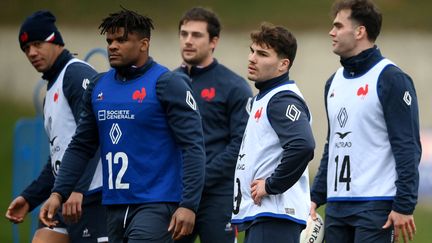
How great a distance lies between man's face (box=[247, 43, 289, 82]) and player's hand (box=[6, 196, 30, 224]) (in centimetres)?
203

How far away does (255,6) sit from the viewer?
12992 mm

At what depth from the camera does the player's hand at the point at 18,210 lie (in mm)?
7734

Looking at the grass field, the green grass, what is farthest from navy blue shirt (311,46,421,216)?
the green grass

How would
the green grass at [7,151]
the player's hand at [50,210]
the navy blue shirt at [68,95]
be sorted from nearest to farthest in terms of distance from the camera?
the player's hand at [50,210]
the navy blue shirt at [68,95]
the green grass at [7,151]

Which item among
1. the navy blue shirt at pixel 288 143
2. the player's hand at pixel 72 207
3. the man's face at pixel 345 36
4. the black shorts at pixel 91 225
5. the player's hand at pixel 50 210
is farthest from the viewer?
the black shorts at pixel 91 225

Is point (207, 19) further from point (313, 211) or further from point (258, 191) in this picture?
point (258, 191)

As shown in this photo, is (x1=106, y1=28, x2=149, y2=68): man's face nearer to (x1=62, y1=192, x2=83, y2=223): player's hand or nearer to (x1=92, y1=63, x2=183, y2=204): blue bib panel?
Result: (x1=92, y1=63, x2=183, y2=204): blue bib panel

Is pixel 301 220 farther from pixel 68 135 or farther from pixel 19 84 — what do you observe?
pixel 19 84

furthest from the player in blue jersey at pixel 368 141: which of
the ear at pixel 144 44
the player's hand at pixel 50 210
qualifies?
the player's hand at pixel 50 210

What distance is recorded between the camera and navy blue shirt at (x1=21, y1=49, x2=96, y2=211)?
24.4 feet

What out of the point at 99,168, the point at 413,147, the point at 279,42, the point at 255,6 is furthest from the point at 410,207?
the point at 255,6

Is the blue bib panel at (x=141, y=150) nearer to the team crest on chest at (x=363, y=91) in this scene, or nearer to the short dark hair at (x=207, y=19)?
the team crest on chest at (x=363, y=91)

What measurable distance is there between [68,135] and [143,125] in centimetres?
123

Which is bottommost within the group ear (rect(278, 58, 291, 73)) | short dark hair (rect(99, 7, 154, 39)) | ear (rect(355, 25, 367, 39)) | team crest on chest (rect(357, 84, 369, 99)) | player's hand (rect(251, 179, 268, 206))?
player's hand (rect(251, 179, 268, 206))
